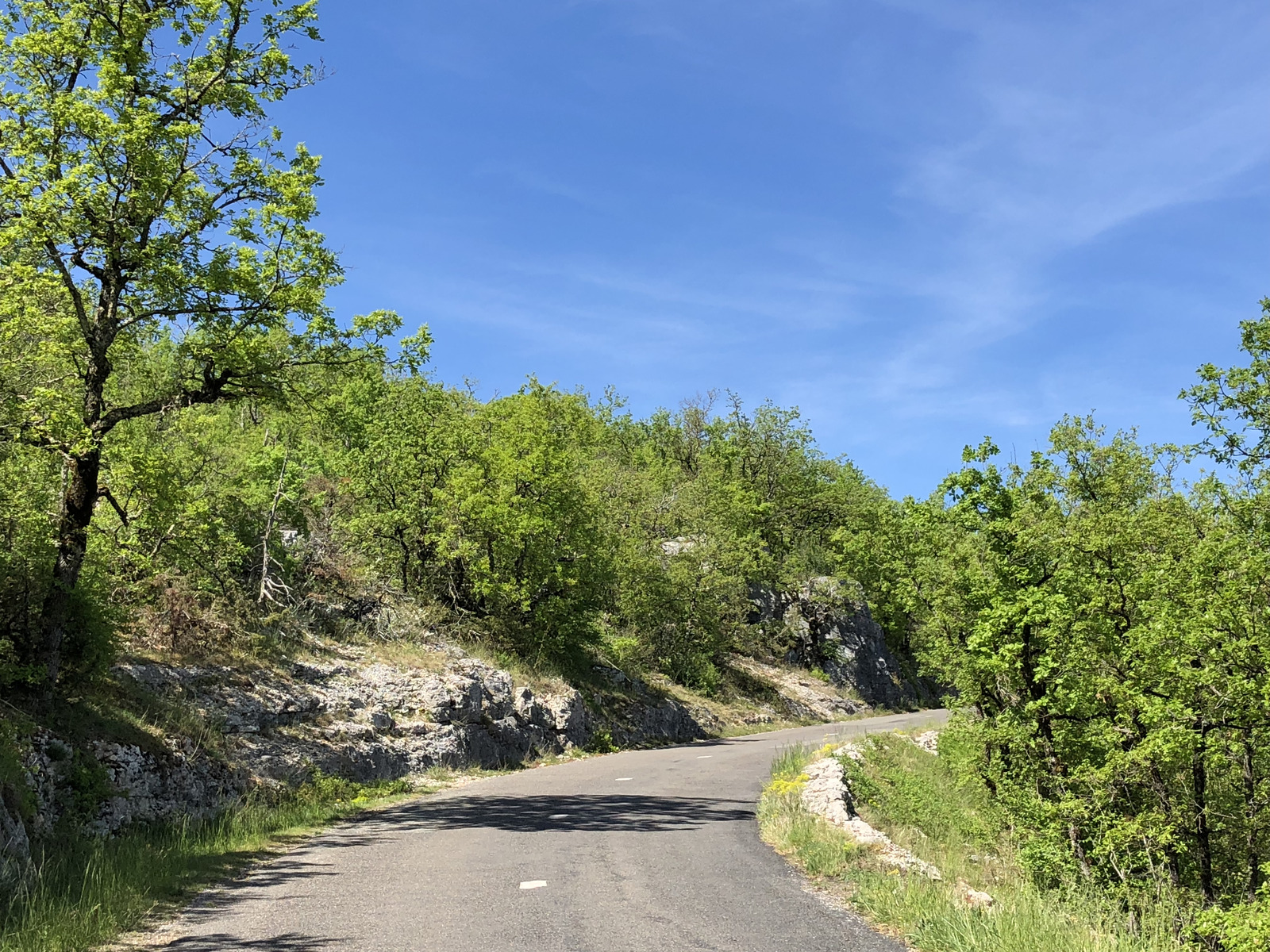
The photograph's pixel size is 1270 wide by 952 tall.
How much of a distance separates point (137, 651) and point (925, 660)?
62.0ft

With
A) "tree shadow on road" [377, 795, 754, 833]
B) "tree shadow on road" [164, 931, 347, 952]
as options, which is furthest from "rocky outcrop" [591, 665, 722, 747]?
"tree shadow on road" [164, 931, 347, 952]

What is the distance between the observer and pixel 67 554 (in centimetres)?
1238

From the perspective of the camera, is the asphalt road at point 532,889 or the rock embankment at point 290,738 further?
the rock embankment at point 290,738

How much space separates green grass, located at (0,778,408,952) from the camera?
7184 mm

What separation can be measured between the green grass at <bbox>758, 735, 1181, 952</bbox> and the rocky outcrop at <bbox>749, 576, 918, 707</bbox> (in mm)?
30497

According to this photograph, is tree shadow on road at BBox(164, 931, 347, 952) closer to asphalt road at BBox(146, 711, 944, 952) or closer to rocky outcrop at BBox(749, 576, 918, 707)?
asphalt road at BBox(146, 711, 944, 952)

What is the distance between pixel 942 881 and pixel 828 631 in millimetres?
45278

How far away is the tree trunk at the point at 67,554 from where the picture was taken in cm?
1208

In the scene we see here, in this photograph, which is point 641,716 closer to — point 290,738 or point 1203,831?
point 290,738

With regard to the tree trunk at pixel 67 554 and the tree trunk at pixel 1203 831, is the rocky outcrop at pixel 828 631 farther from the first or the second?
the tree trunk at pixel 67 554

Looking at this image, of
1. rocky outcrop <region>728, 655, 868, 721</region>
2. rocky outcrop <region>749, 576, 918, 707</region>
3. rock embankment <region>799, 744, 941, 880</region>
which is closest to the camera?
rock embankment <region>799, 744, 941, 880</region>

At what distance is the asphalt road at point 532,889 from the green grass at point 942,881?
1.30 feet

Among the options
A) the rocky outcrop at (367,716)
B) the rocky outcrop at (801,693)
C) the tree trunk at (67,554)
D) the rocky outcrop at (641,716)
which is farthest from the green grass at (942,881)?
the rocky outcrop at (801,693)

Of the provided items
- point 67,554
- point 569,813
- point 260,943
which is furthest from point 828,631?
point 260,943
